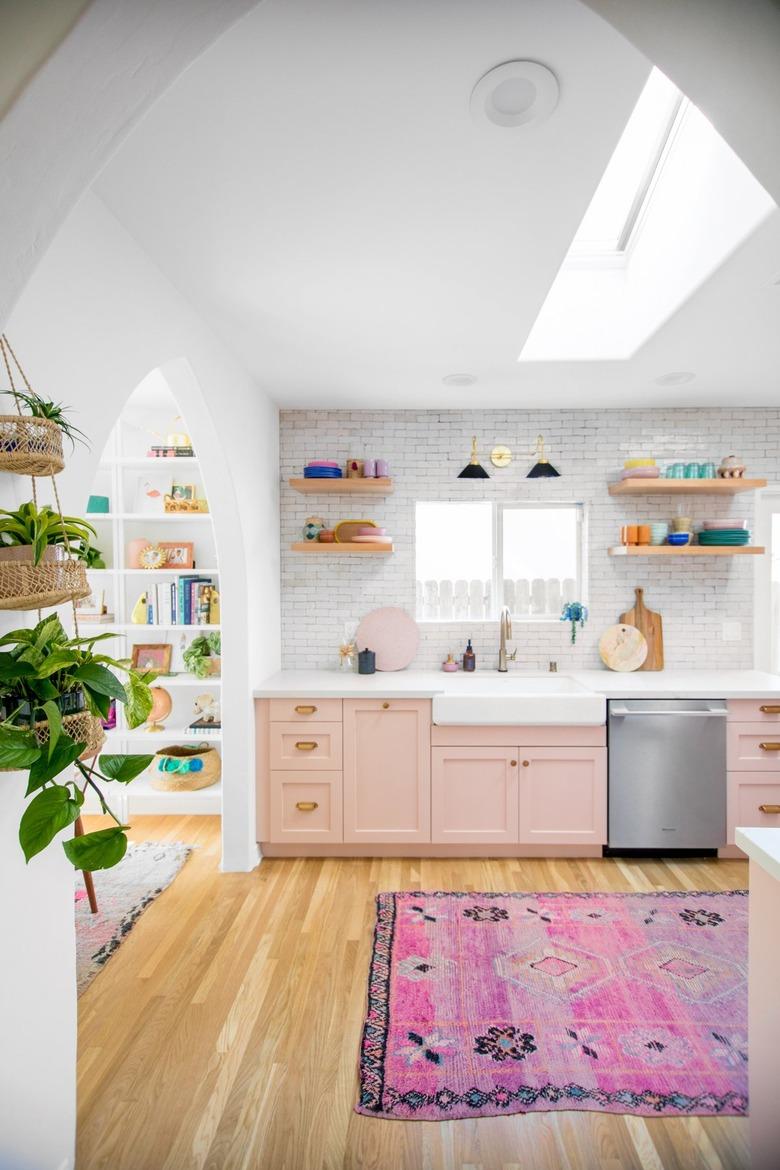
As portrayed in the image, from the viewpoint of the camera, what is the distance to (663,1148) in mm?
1743

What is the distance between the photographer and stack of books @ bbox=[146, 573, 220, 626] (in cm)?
395

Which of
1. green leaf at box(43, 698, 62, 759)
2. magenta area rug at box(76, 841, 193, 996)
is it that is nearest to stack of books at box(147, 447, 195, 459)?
magenta area rug at box(76, 841, 193, 996)

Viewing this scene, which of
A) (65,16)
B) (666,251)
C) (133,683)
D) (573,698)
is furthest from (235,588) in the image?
(65,16)

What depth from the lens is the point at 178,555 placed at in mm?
4090

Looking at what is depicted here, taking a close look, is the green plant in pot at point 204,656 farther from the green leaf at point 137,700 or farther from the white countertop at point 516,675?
the green leaf at point 137,700

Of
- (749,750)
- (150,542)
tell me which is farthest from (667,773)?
(150,542)

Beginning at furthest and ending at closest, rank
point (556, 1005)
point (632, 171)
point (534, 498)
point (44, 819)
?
point (534, 498) < point (632, 171) < point (556, 1005) < point (44, 819)

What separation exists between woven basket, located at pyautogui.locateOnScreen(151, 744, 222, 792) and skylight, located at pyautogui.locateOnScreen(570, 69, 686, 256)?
3.33m

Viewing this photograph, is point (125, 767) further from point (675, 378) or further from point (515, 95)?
point (675, 378)

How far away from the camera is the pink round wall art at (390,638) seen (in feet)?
13.7

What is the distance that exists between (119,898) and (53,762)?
7.87 feet

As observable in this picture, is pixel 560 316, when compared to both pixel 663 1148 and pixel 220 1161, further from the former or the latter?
pixel 220 1161

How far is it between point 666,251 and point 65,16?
239cm

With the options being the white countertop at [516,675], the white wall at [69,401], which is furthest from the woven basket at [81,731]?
the white countertop at [516,675]
